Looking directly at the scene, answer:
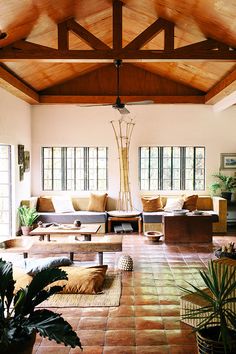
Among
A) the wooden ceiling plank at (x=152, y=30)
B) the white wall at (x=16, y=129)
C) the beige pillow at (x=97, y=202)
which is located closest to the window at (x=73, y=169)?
the beige pillow at (x=97, y=202)

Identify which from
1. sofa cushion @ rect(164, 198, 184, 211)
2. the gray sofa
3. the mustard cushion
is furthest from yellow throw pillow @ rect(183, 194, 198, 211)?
the mustard cushion

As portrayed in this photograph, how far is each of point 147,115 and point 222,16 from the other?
4.65m

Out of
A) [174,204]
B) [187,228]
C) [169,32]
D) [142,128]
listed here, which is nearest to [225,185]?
[174,204]

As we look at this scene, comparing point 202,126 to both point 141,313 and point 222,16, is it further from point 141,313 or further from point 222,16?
point 141,313

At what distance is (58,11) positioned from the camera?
20.2 ft

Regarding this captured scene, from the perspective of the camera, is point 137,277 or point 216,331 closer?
point 216,331

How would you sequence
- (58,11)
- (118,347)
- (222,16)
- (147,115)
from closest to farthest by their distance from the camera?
(118,347), (222,16), (58,11), (147,115)

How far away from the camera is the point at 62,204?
9.70 metres

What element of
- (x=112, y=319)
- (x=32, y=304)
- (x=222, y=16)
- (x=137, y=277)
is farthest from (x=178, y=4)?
(x=32, y=304)

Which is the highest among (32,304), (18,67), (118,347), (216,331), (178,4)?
(178,4)

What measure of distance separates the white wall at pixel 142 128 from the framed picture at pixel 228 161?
0.33ft

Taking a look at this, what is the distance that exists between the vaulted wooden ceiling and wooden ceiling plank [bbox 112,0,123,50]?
0.05 feet

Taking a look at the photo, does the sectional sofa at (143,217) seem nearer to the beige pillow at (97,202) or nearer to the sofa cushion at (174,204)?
the beige pillow at (97,202)

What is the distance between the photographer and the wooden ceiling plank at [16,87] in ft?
23.6
